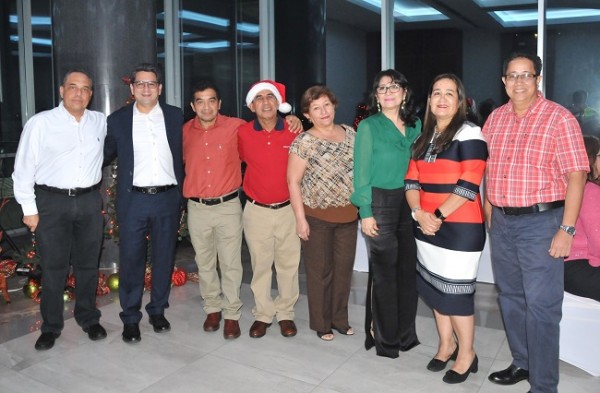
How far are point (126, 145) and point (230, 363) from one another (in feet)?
4.52

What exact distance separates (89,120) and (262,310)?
1.56 meters

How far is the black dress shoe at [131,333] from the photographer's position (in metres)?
3.46

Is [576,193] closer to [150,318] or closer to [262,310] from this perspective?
[262,310]

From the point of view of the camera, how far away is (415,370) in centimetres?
301

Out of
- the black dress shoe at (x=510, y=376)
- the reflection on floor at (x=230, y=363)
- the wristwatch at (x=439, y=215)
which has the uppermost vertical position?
the wristwatch at (x=439, y=215)

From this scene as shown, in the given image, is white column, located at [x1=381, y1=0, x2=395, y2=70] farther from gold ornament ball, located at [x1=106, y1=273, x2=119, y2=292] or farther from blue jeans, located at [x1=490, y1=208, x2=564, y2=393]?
blue jeans, located at [x1=490, y1=208, x2=564, y2=393]

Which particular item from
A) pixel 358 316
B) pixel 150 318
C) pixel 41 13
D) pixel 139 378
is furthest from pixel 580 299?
pixel 41 13

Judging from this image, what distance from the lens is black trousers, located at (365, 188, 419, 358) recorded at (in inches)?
116

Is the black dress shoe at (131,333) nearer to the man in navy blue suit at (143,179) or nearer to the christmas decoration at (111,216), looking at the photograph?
the man in navy blue suit at (143,179)

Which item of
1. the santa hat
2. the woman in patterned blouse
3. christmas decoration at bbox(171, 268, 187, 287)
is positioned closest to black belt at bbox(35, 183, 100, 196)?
the santa hat

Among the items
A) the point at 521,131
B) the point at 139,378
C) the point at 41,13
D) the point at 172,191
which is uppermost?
the point at 41,13

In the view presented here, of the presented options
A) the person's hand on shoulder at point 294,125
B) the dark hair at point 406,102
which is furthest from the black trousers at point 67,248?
the dark hair at point 406,102

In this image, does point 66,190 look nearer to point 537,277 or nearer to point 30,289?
point 30,289

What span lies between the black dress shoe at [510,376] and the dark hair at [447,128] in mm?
1178
